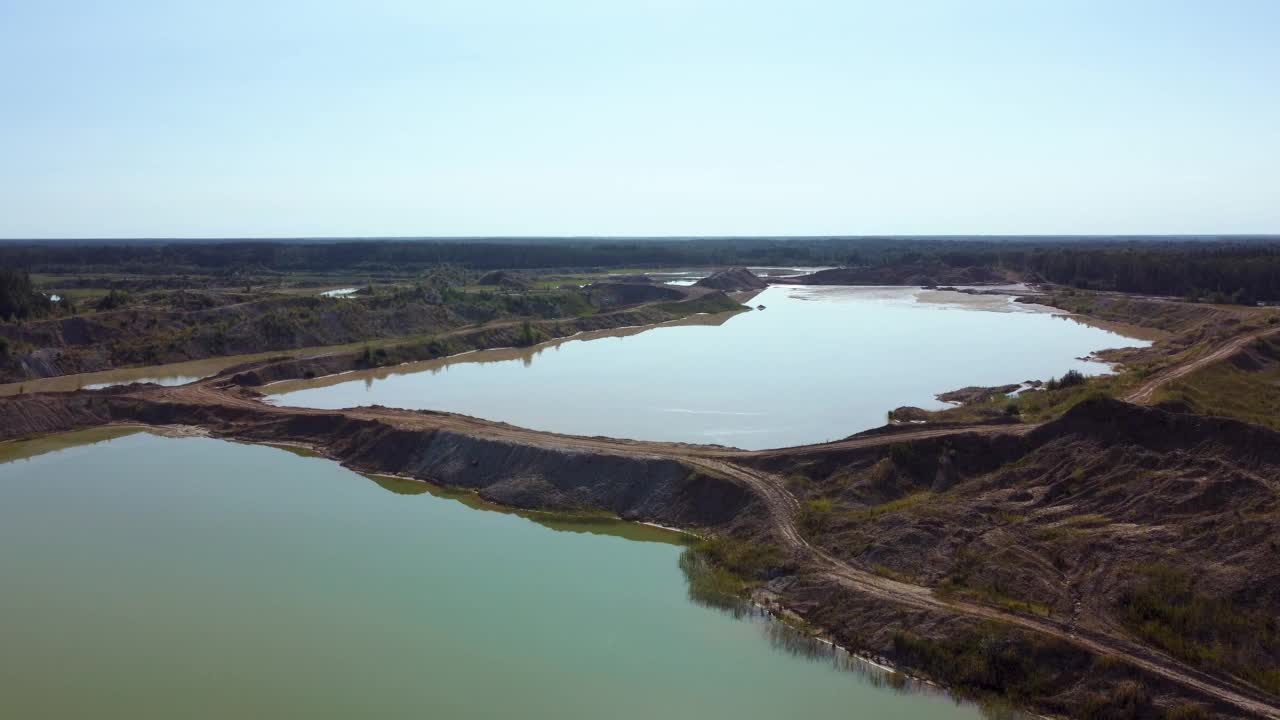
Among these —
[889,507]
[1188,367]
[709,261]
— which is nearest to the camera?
[889,507]

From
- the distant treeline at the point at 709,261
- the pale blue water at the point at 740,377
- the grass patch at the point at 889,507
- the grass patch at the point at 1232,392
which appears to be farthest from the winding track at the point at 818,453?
the distant treeline at the point at 709,261

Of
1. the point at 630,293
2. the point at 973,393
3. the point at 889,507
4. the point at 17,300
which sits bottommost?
the point at 889,507

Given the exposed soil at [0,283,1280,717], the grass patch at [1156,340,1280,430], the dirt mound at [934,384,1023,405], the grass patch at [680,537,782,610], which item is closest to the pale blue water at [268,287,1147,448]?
the dirt mound at [934,384,1023,405]

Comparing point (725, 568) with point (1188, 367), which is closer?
point (725, 568)

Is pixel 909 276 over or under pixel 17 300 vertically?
over

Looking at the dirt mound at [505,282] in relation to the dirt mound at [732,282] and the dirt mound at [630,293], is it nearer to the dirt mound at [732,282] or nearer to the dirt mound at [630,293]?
the dirt mound at [630,293]

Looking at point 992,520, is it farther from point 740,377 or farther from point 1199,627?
point 740,377

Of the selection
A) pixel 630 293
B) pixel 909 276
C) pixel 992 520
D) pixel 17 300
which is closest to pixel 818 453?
pixel 992 520
